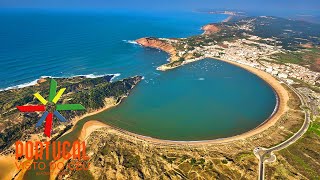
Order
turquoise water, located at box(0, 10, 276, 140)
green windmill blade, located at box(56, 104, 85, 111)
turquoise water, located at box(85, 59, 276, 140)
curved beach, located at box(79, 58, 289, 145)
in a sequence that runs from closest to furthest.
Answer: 1. green windmill blade, located at box(56, 104, 85, 111)
2. curved beach, located at box(79, 58, 289, 145)
3. turquoise water, located at box(85, 59, 276, 140)
4. turquoise water, located at box(0, 10, 276, 140)

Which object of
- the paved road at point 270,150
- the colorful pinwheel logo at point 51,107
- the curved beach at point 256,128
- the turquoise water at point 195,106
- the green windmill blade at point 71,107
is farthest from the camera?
the turquoise water at point 195,106

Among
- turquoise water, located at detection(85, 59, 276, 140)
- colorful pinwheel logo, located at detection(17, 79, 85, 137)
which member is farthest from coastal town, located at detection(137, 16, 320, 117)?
colorful pinwheel logo, located at detection(17, 79, 85, 137)

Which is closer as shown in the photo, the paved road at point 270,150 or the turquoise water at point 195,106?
the paved road at point 270,150

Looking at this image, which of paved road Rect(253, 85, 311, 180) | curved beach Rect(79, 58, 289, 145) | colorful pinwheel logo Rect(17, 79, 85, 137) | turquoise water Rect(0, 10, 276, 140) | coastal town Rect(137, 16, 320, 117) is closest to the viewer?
colorful pinwheel logo Rect(17, 79, 85, 137)

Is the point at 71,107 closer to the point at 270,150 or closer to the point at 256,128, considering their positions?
→ the point at 270,150

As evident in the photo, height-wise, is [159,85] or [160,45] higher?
[160,45]

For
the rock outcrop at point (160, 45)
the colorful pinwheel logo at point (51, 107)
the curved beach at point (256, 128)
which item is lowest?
the curved beach at point (256, 128)

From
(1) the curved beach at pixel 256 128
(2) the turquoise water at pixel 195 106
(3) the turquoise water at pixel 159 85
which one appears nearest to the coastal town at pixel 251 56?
(1) the curved beach at pixel 256 128

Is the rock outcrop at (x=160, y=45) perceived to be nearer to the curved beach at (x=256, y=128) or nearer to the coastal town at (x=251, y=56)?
the coastal town at (x=251, y=56)

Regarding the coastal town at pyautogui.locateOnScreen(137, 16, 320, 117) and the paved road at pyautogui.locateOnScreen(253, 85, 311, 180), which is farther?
the coastal town at pyautogui.locateOnScreen(137, 16, 320, 117)

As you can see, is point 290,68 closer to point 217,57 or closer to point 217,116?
point 217,57

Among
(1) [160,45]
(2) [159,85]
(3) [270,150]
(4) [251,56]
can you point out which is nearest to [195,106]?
(2) [159,85]

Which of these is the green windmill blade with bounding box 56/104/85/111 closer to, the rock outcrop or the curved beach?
the curved beach
